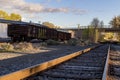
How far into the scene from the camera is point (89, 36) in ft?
416

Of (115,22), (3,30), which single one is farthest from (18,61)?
(115,22)

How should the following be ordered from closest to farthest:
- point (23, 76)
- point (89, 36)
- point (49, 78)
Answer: point (23, 76), point (49, 78), point (89, 36)

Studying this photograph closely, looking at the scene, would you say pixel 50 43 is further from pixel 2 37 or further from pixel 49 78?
pixel 49 78

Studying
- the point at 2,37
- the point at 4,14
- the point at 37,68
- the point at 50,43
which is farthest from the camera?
the point at 4,14

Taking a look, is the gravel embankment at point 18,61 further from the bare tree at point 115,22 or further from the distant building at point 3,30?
the bare tree at point 115,22

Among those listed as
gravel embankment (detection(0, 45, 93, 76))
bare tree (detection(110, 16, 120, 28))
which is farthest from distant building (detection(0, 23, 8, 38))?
bare tree (detection(110, 16, 120, 28))

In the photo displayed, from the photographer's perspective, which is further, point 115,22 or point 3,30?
point 115,22

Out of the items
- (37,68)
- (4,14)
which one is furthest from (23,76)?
(4,14)

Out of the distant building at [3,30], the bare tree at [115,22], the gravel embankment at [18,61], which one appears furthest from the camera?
the bare tree at [115,22]

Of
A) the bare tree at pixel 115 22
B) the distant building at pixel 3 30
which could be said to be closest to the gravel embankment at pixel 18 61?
the distant building at pixel 3 30

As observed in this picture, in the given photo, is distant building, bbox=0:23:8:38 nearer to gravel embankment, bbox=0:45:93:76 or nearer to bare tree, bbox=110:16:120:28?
gravel embankment, bbox=0:45:93:76

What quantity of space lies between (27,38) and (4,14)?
10959 centimetres

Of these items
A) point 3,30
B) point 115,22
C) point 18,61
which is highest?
point 115,22

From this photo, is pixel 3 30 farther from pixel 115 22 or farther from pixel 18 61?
pixel 115 22
